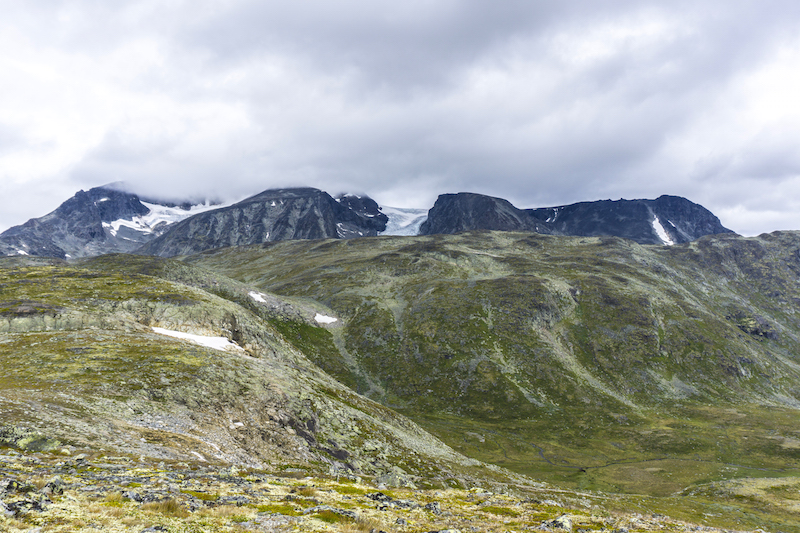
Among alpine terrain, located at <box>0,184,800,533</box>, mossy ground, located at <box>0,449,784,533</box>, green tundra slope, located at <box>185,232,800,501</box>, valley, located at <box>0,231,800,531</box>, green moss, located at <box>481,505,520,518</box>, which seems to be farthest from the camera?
green tundra slope, located at <box>185,232,800,501</box>

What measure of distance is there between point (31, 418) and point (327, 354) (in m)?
111

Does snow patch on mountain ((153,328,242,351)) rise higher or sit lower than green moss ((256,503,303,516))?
higher

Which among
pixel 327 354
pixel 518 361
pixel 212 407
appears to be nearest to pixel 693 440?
pixel 518 361

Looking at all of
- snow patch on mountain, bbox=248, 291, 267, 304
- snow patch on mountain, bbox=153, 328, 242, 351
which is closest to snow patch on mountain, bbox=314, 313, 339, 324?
snow patch on mountain, bbox=248, 291, 267, 304

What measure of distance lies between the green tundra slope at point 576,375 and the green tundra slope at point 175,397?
157 feet

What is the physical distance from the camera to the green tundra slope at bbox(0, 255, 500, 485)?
30.6 m

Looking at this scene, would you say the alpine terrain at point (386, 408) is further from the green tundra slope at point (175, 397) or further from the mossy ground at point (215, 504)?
the green tundra slope at point (175, 397)

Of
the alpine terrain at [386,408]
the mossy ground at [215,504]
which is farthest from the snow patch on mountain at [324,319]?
the mossy ground at [215,504]

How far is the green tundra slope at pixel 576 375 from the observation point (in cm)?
9525

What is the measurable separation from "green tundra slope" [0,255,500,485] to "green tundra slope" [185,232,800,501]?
4784 centimetres

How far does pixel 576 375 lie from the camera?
13725cm

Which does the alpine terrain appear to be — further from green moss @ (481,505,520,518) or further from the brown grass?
green moss @ (481,505,520,518)

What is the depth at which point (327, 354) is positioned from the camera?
13625cm

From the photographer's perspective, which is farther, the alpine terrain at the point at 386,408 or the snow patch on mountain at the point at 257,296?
the snow patch on mountain at the point at 257,296
